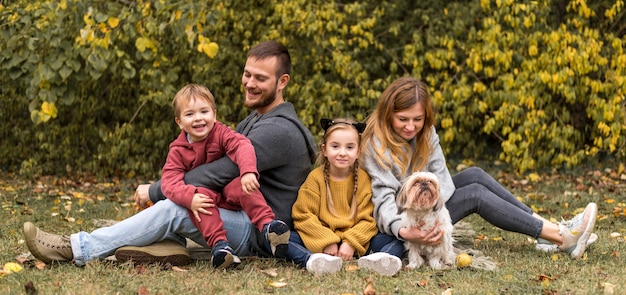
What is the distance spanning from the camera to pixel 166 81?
846cm

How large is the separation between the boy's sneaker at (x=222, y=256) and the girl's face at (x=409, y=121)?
1.21 metres

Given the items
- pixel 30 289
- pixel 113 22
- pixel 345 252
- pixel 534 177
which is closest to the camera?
pixel 30 289

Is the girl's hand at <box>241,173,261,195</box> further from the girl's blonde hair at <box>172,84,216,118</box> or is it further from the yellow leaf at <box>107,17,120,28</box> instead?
the yellow leaf at <box>107,17,120,28</box>

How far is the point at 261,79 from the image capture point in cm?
459

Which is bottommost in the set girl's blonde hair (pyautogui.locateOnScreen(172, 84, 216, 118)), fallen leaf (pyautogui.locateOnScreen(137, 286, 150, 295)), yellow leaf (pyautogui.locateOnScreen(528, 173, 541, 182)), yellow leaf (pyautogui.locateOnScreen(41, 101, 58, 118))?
yellow leaf (pyautogui.locateOnScreen(528, 173, 541, 182))

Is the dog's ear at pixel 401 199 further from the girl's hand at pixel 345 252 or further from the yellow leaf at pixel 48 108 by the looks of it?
the yellow leaf at pixel 48 108

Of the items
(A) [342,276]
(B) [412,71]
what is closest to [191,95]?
(A) [342,276]

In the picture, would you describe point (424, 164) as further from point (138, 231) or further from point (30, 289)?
point (30, 289)

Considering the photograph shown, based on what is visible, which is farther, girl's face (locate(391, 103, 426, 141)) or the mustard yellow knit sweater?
girl's face (locate(391, 103, 426, 141))

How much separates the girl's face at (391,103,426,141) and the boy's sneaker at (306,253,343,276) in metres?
0.92

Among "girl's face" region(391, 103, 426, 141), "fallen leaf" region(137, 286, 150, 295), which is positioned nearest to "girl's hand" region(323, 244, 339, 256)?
"girl's face" region(391, 103, 426, 141)

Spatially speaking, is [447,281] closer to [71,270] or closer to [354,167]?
[354,167]

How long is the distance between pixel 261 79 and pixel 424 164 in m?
1.05

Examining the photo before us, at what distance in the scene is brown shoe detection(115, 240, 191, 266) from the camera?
4230 millimetres
